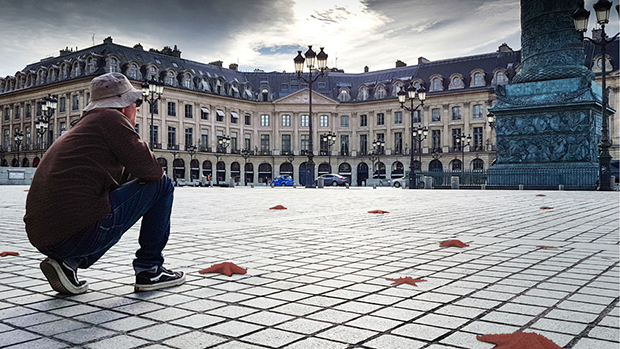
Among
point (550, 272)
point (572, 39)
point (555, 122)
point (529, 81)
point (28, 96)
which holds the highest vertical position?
point (28, 96)

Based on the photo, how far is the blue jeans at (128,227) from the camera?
10.3 feet

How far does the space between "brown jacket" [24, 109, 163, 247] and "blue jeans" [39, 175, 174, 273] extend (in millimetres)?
72

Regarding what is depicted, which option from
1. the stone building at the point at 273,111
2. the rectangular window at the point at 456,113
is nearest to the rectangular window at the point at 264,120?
the stone building at the point at 273,111

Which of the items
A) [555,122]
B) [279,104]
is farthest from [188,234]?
[279,104]

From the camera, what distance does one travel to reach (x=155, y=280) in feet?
12.0

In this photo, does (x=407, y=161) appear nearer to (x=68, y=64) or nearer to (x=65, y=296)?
(x=68, y=64)

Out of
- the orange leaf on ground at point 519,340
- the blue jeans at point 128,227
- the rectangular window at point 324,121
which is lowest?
the orange leaf on ground at point 519,340

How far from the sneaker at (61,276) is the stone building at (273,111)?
5872 cm

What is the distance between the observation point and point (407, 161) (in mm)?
70875

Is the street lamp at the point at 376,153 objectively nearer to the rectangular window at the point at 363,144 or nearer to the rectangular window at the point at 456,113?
the rectangular window at the point at 363,144

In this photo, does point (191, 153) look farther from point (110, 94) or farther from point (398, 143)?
point (110, 94)

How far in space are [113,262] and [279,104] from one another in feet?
234

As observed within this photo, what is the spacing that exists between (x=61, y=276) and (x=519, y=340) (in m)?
2.68

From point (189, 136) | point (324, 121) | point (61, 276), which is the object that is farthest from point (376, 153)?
point (61, 276)
